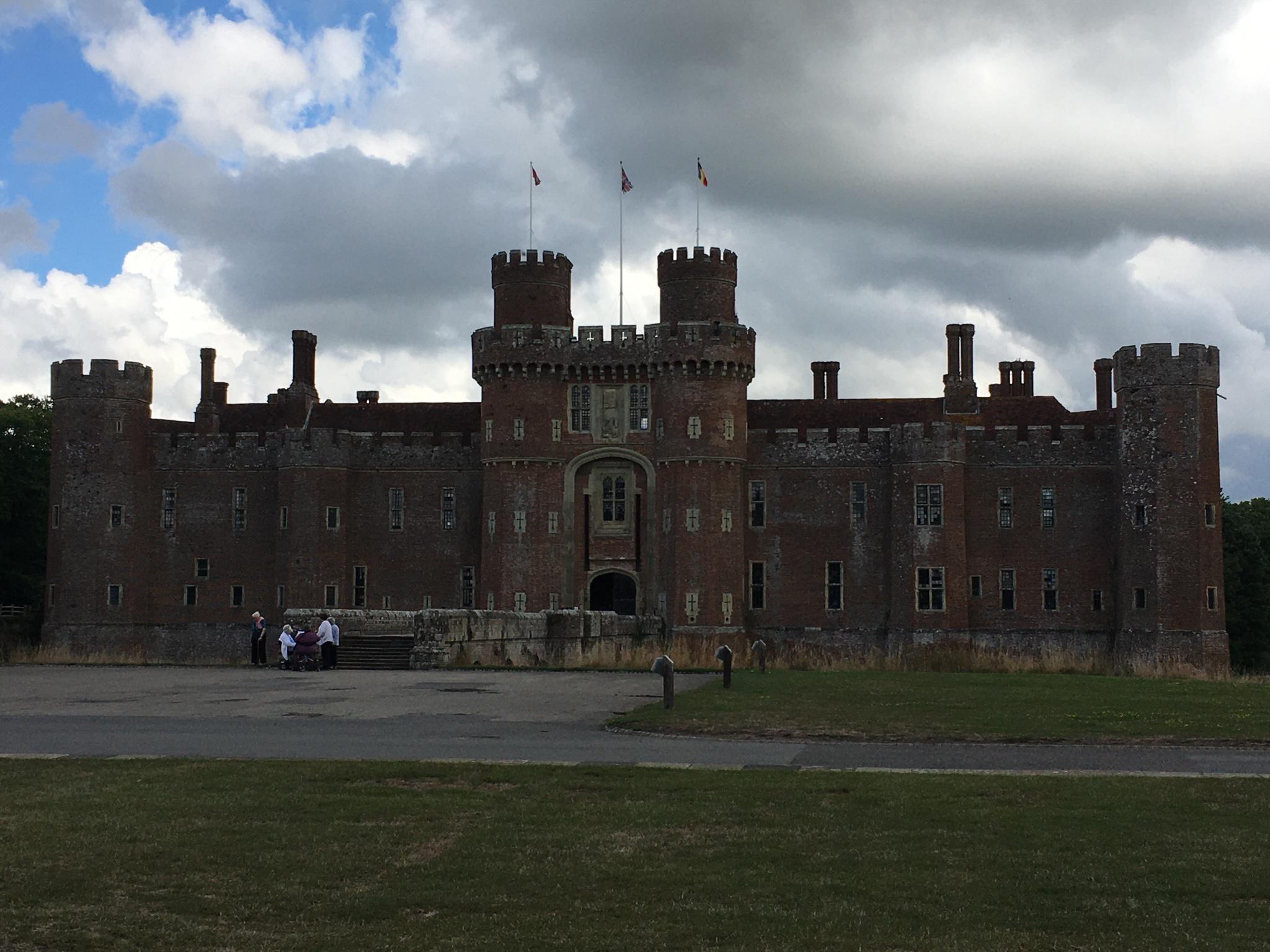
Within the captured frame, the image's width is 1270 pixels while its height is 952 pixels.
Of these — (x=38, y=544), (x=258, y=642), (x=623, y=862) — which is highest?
(x=38, y=544)

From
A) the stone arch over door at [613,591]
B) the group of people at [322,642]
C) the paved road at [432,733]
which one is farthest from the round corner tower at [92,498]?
the paved road at [432,733]

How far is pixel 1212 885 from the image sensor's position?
412 inches

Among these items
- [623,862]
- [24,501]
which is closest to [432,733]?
[623,862]

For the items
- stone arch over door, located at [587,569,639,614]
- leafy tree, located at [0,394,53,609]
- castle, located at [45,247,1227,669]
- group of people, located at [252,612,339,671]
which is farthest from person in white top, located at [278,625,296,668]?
leafy tree, located at [0,394,53,609]

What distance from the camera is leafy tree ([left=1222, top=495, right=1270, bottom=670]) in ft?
230

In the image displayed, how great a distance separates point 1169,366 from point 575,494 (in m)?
22.6

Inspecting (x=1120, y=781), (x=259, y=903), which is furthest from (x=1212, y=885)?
(x=259, y=903)

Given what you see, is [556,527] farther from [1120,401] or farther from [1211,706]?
[1211,706]

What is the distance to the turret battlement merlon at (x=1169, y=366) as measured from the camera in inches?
2112

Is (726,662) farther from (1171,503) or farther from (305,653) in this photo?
(1171,503)

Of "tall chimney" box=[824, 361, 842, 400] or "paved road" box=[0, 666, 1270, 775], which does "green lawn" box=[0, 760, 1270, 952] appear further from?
"tall chimney" box=[824, 361, 842, 400]

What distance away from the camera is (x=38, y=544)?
69562mm

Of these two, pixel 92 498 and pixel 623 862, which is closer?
pixel 623 862

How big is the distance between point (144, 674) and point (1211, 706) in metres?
22.2
